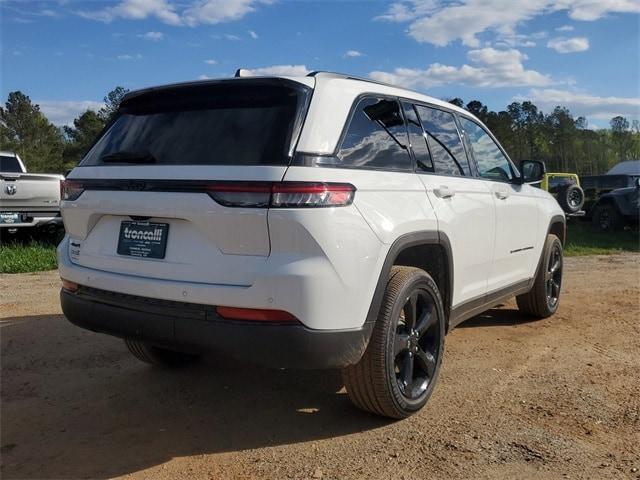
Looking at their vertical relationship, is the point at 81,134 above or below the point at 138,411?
above

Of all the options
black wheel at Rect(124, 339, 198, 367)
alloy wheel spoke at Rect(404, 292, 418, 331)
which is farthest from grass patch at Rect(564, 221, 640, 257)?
black wheel at Rect(124, 339, 198, 367)

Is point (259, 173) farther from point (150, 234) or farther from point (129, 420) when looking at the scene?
point (129, 420)

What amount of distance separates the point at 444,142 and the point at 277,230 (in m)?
1.85

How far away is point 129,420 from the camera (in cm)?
327

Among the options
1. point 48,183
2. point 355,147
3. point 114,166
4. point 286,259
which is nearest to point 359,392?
point 286,259

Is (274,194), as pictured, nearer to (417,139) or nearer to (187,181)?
(187,181)

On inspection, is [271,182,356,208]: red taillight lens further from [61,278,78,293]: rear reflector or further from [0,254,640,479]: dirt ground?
[61,278,78,293]: rear reflector

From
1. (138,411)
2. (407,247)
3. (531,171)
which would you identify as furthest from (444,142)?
(138,411)

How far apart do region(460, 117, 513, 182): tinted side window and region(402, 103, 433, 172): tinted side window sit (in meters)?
0.82

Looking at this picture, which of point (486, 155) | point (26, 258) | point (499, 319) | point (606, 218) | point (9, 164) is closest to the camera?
point (486, 155)

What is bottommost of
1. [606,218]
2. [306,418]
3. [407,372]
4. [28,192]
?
[306,418]

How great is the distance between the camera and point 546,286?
5.53 m

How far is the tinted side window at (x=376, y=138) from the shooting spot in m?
2.98

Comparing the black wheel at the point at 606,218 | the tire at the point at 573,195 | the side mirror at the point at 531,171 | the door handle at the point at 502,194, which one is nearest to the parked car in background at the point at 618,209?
the black wheel at the point at 606,218
